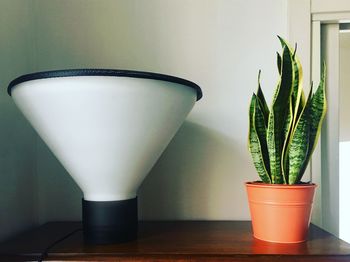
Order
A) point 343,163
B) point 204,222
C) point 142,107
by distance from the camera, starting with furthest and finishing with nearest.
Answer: point 343,163
point 204,222
point 142,107

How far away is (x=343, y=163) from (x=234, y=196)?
0.69m

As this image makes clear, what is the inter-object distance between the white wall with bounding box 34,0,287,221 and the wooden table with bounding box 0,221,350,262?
0.20m

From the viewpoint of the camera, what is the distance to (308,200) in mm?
652

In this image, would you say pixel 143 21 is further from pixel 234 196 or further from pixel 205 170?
pixel 234 196

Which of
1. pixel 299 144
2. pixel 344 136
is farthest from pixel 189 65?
pixel 344 136

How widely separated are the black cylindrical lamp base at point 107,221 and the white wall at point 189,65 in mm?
319

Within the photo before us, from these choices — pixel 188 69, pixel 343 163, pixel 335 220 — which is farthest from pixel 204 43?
pixel 343 163

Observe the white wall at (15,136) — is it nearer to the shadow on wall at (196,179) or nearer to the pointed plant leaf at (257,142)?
the shadow on wall at (196,179)

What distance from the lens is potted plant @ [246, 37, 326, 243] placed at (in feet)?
2.11

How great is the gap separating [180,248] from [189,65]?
1.82ft

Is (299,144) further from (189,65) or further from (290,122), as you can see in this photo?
(189,65)

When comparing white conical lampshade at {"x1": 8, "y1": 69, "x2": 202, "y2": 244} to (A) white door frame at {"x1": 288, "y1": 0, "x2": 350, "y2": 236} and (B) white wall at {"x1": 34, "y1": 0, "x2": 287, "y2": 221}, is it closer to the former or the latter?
(B) white wall at {"x1": 34, "y1": 0, "x2": 287, "y2": 221}

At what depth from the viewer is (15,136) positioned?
87 centimetres

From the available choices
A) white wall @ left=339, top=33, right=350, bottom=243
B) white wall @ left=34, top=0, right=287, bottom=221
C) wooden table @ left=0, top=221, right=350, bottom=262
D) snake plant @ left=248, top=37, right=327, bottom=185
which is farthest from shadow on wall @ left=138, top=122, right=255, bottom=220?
white wall @ left=339, top=33, right=350, bottom=243
